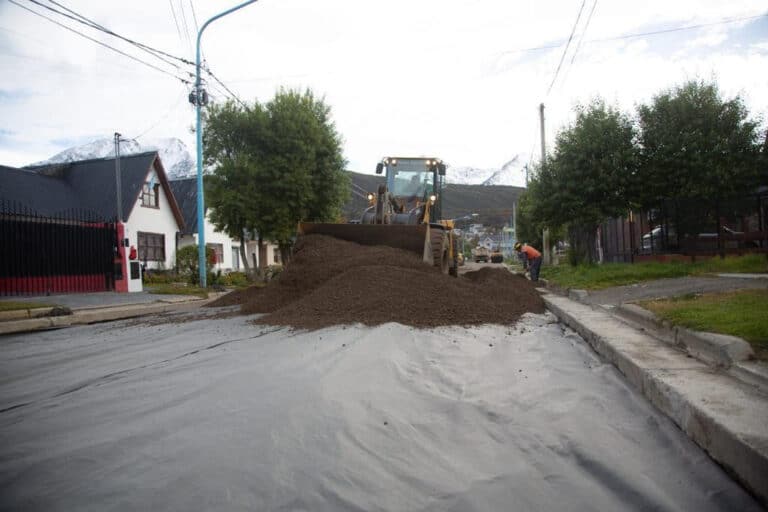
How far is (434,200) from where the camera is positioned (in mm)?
11602

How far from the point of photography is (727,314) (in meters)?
4.25

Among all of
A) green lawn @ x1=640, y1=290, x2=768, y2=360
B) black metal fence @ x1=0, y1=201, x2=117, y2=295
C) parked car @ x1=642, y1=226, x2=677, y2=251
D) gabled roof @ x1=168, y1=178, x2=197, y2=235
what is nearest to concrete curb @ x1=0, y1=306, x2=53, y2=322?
black metal fence @ x1=0, y1=201, x2=117, y2=295

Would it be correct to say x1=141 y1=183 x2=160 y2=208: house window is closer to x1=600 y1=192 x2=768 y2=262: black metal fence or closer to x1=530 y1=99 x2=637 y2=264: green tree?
x1=530 y1=99 x2=637 y2=264: green tree

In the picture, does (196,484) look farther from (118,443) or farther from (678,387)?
(678,387)

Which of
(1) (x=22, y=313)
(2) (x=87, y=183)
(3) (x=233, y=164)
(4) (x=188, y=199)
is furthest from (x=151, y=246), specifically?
(1) (x=22, y=313)

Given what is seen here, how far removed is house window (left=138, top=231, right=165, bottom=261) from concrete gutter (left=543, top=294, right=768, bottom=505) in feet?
79.4

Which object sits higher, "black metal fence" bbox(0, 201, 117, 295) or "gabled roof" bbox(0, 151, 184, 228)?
"gabled roof" bbox(0, 151, 184, 228)

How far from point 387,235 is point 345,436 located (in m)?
6.79

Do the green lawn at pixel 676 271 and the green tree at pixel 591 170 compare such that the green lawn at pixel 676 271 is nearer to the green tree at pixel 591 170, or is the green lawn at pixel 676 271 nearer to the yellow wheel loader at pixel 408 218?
the yellow wheel loader at pixel 408 218

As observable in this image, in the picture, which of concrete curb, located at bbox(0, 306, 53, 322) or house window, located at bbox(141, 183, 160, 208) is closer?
concrete curb, located at bbox(0, 306, 53, 322)

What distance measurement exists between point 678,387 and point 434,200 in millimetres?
9013

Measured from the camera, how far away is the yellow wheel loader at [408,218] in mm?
9102

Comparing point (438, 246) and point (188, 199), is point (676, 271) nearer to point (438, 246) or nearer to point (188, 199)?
point (438, 246)

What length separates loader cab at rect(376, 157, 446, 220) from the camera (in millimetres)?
12633
